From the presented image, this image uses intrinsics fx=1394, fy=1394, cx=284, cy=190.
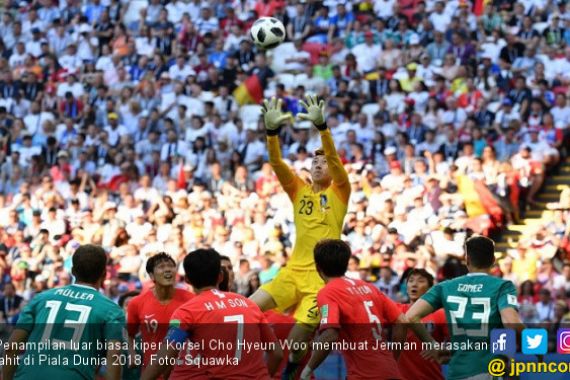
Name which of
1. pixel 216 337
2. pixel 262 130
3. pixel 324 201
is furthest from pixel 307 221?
pixel 262 130

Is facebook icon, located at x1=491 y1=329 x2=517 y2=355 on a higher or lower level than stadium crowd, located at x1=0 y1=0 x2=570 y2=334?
lower

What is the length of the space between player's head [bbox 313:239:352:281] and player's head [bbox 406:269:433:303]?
6.48 ft

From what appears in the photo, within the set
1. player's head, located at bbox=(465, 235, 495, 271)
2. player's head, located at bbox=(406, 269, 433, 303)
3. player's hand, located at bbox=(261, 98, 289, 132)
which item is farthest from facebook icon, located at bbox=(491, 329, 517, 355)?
player's hand, located at bbox=(261, 98, 289, 132)

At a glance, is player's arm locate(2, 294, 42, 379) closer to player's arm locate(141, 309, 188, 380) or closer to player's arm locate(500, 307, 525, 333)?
player's arm locate(141, 309, 188, 380)

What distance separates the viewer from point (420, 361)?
39.4ft

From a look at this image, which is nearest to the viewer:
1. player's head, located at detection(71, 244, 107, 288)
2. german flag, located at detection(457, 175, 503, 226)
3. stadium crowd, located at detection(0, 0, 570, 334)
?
player's head, located at detection(71, 244, 107, 288)

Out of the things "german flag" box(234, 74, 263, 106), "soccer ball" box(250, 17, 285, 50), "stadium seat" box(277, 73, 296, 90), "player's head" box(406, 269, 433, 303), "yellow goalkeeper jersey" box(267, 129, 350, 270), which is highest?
"stadium seat" box(277, 73, 296, 90)

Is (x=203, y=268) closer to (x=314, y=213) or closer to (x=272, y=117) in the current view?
(x=314, y=213)

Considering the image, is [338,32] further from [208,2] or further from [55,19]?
[55,19]

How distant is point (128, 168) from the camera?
81.9 ft

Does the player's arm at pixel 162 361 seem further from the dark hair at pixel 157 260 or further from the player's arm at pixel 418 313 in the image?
the dark hair at pixel 157 260

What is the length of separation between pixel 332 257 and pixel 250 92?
15.9 meters

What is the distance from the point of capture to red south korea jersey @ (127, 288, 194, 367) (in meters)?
12.2

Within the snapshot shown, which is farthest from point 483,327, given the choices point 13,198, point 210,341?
point 13,198
